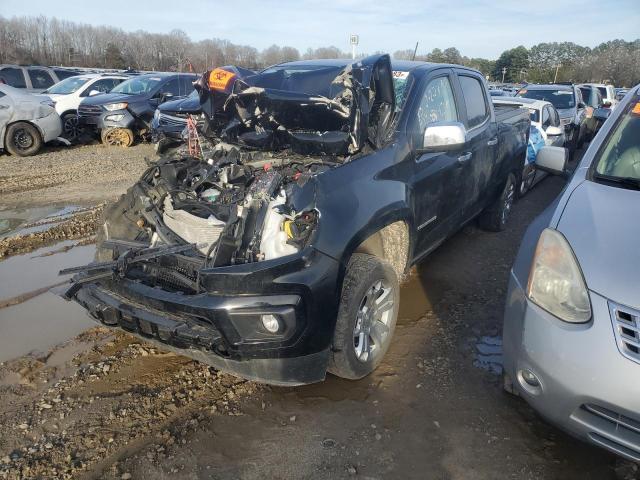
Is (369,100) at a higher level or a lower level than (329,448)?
higher

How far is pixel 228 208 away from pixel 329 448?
5.05ft

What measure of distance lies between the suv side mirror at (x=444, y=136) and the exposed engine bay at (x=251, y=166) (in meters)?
0.29

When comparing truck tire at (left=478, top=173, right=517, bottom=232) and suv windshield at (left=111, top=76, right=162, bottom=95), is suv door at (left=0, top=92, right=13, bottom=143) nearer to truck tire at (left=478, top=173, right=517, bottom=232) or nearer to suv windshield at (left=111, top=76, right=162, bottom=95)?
suv windshield at (left=111, top=76, right=162, bottom=95)

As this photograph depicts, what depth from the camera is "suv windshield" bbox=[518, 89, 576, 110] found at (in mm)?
11516

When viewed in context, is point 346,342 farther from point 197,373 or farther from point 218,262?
point 197,373

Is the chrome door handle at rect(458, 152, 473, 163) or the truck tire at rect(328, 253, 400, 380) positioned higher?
the chrome door handle at rect(458, 152, 473, 163)

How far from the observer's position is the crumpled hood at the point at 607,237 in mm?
1962

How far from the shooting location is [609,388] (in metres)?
1.85

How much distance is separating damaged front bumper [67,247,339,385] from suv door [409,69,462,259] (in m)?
1.26

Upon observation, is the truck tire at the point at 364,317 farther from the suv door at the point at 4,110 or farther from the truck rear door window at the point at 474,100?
the suv door at the point at 4,110

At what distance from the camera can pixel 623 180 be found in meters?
2.69

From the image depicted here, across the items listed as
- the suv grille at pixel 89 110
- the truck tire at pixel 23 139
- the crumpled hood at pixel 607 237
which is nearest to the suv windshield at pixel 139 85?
the suv grille at pixel 89 110

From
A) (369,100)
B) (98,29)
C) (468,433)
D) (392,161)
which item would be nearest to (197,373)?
(468,433)

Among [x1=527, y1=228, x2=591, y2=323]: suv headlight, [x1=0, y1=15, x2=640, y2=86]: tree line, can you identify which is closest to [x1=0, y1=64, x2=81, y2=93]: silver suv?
[x1=527, y1=228, x2=591, y2=323]: suv headlight
